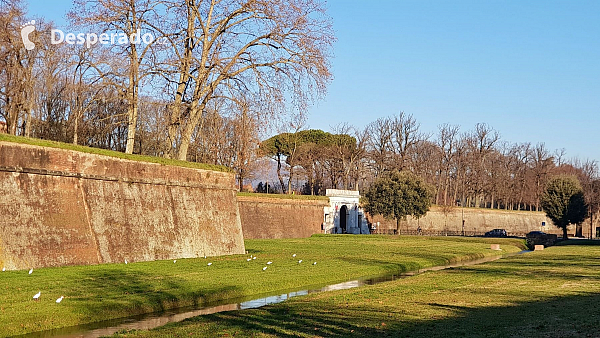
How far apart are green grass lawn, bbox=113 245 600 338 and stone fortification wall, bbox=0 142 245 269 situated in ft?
31.6

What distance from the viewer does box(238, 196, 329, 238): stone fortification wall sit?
190 feet

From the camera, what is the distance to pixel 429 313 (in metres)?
15.5

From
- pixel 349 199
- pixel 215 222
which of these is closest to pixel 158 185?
pixel 215 222

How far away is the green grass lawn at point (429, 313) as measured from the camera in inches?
510

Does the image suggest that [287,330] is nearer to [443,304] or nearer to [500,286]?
[443,304]

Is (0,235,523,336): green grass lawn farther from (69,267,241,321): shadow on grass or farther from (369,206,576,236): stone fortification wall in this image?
(369,206,576,236): stone fortification wall

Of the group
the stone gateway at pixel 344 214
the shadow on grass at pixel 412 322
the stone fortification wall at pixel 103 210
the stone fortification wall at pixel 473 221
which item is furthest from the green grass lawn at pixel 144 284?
the stone fortification wall at pixel 473 221

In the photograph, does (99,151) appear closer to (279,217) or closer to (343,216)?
(279,217)

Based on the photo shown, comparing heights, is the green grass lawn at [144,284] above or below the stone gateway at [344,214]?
below

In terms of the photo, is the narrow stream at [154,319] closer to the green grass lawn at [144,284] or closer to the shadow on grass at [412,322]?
the green grass lawn at [144,284]

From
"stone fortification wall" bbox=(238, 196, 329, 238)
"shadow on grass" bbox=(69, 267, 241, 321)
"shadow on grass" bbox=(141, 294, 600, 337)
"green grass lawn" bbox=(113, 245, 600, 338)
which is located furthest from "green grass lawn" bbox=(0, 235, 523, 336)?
"stone fortification wall" bbox=(238, 196, 329, 238)

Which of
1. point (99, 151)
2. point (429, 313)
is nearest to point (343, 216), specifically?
point (99, 151)

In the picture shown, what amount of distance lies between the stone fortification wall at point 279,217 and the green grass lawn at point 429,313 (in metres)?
35.6

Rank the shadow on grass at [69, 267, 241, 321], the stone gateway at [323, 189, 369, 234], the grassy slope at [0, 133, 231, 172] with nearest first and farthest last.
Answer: the shadow on grass at [69, 267, 241, 321]
the grassy slope at [0, 133, 231, 172]
the stone gateway at [323, 189, 369, 234]
